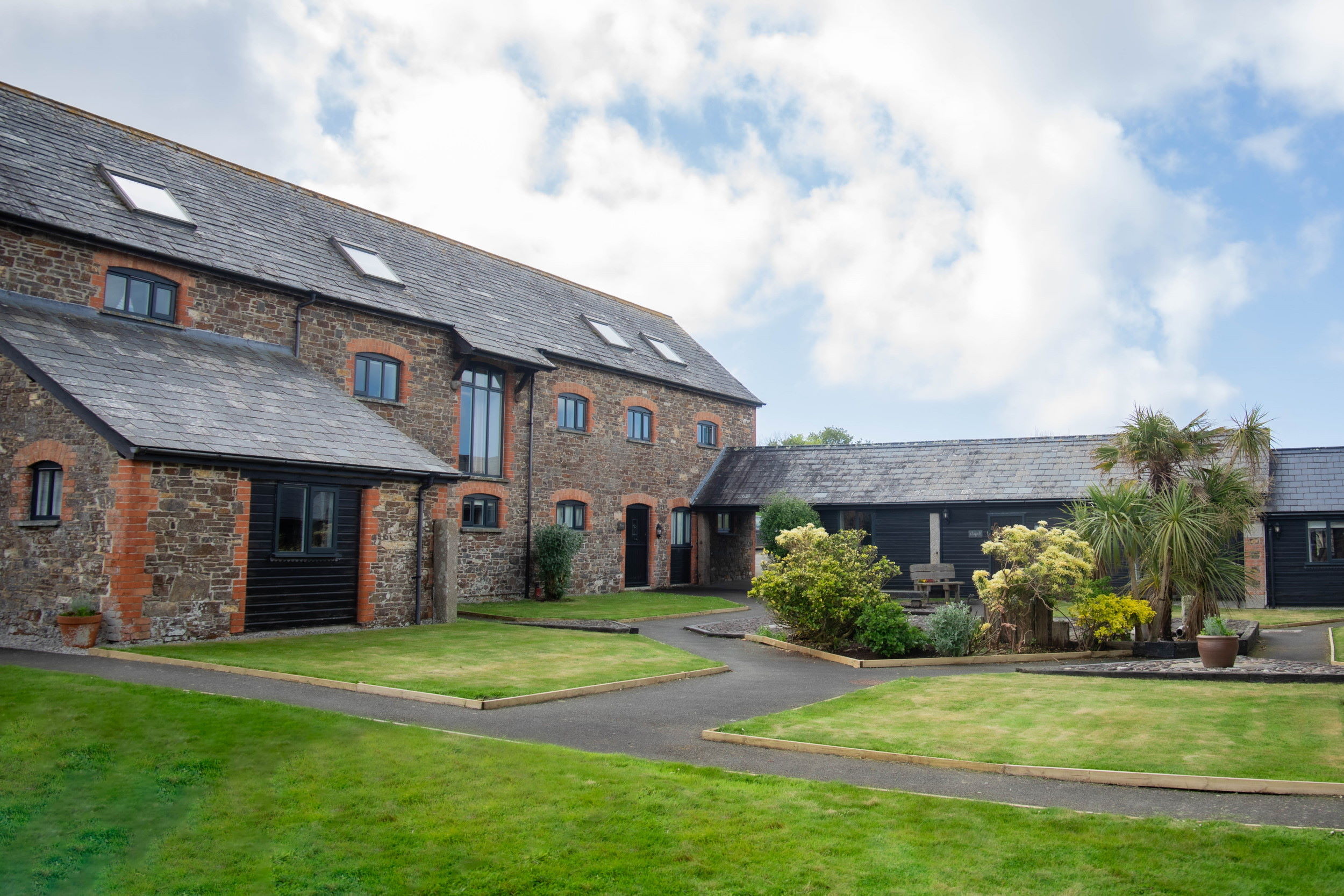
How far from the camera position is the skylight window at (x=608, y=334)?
27391 millimetres

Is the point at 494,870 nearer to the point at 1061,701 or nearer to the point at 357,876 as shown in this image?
the point at 357,876

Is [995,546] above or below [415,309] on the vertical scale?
below

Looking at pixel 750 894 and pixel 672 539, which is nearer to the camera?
pixel 750 894

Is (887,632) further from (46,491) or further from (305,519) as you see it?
(46,491)

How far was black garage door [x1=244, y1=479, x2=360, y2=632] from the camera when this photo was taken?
1454 cm

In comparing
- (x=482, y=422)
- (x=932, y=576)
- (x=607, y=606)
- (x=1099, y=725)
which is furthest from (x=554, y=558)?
(x=1099, y=725)

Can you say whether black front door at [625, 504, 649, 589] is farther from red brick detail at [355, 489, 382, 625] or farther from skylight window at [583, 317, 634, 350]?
red brick detail at [355, 489, 382, 625]

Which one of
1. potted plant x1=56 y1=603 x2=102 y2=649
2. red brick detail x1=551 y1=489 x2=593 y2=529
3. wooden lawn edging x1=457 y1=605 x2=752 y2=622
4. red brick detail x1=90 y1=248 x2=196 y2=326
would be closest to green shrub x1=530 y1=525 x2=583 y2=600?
red brick detail x1=551 y1=489 x2=593 y2=529

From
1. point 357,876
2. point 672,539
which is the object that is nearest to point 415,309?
point 672,539

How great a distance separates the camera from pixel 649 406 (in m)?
27.5

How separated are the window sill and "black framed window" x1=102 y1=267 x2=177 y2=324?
2 centimetres

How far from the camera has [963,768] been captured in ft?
24.0

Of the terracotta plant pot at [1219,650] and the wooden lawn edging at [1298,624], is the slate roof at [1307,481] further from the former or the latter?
the terracotta plant pot at [1219,650]

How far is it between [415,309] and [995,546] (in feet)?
41.4
